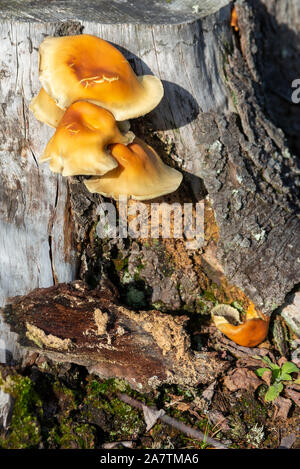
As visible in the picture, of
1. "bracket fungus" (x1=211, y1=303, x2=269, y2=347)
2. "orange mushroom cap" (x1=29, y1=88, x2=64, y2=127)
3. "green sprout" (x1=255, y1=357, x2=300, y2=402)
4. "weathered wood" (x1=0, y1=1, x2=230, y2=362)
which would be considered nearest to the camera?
"orange mushroom cap" (x1=29, y1=88, x2=64, y2=127)

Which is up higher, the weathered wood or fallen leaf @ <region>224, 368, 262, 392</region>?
the weathered wood

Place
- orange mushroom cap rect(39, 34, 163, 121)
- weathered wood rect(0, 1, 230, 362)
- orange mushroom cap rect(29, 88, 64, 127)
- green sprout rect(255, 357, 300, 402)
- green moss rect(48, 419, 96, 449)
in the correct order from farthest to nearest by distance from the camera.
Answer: green sprout rect(255, 357, 300, 402) → weathered wood rect(0, 1, 230, 362) → orange mushroom cap rect(29, 88, 64, 127) → green moss rect(48, 419, 96, 449) → orange mushroom cap rect(39, 34, 163, 121)

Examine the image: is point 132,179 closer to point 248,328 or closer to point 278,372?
point 248,328

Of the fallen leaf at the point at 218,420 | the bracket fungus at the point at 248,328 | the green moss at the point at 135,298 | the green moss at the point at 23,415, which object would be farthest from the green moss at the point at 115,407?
the bracket fungus at the point at 248,328

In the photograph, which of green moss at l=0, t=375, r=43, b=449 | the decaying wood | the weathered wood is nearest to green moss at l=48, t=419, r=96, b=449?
green moss at l=0, t=375, r=43, b=449

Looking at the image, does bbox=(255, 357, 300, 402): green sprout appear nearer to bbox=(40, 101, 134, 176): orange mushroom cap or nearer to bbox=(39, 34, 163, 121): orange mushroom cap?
bbox=(40, 101, 134, 176): orange mushroom cap

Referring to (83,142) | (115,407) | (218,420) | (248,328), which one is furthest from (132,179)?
(218,420)
